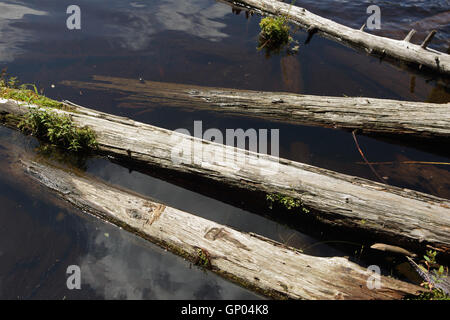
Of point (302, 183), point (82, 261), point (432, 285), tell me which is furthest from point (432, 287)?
point (82, 261)

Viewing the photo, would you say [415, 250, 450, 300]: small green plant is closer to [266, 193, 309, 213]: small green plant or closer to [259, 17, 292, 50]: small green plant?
[266, 193, 309, 213]: small green plant

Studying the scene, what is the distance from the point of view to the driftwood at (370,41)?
7.18 m

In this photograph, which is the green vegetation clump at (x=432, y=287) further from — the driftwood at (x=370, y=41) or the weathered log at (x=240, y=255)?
the driftwood at (x=370, y=41)

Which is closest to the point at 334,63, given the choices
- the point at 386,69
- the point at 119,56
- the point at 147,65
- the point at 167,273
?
the point at 386,69

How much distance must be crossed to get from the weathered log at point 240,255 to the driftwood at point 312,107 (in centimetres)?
300

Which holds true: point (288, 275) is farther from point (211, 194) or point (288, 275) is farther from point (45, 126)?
point (45, 126)

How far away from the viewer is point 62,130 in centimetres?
480

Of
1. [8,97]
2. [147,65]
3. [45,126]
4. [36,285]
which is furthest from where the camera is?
[147,65]

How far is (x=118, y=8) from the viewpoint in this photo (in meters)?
10.2

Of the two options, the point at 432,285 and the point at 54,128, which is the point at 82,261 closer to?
the point at 54,128

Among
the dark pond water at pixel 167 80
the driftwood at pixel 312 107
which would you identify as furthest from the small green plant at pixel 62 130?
the driftwood at pixel 312 107

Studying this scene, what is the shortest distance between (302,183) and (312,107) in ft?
7.80
